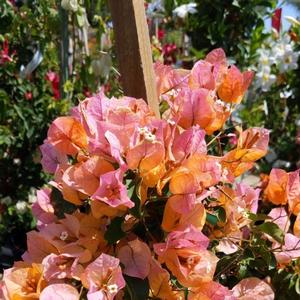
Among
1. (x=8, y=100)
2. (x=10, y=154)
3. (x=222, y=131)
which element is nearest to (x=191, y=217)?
(x=222, y=131)

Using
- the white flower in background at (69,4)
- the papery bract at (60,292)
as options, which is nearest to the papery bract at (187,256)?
the papery bract at (60,292)

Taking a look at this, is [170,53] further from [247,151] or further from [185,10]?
[247,151]

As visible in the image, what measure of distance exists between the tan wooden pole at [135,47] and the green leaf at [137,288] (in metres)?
0.29

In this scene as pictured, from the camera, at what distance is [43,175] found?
9.37 ft

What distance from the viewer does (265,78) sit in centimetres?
326

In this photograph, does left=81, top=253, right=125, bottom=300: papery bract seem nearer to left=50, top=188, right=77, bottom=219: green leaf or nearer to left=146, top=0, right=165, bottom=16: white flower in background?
left=50, top=188, right=77, bottom=219: green leaf

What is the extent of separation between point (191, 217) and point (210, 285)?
0.11m

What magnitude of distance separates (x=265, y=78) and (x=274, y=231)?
251 cm

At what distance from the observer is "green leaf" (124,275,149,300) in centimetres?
77

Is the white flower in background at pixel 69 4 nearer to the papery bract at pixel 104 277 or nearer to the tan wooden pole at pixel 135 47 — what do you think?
the tan wooden pole at pixel 135 47

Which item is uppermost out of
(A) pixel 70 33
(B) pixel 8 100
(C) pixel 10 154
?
(A) pixel 70 33

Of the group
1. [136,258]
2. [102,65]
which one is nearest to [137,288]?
[136,258]

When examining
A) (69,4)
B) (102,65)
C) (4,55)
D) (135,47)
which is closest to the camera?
(135,47)

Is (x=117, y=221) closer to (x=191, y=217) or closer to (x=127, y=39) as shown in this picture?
(x=191, y=217)
